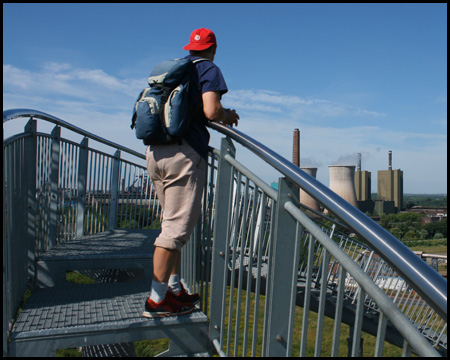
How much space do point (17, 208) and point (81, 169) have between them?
1851 millimetres

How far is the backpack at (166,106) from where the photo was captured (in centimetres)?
221

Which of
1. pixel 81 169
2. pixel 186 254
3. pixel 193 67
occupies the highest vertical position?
pixel 193 67

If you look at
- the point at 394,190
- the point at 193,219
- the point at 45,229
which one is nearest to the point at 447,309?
the point at 193,219

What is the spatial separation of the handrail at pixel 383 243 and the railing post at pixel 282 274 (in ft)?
0.39

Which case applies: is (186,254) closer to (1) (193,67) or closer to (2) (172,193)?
(2) (172,193)

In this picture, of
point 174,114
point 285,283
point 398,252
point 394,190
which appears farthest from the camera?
point 394,190

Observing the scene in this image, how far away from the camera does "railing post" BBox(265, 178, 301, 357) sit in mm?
1661

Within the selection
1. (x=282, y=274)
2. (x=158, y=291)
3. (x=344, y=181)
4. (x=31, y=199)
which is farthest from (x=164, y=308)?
(x=344, y=181)

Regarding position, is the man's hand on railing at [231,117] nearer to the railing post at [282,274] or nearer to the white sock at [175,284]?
the railing post at [282,274]

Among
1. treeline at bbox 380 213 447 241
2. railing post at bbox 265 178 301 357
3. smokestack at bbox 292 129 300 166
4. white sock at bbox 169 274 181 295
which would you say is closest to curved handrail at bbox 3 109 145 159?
white sock at bbox 169 274 181 295

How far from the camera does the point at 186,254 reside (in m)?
2.95

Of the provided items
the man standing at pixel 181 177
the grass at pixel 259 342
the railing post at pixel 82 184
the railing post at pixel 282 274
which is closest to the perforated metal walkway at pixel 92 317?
the man standing at pixel 181 177

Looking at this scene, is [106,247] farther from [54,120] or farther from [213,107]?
[213,107]

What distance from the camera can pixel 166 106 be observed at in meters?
2.26
